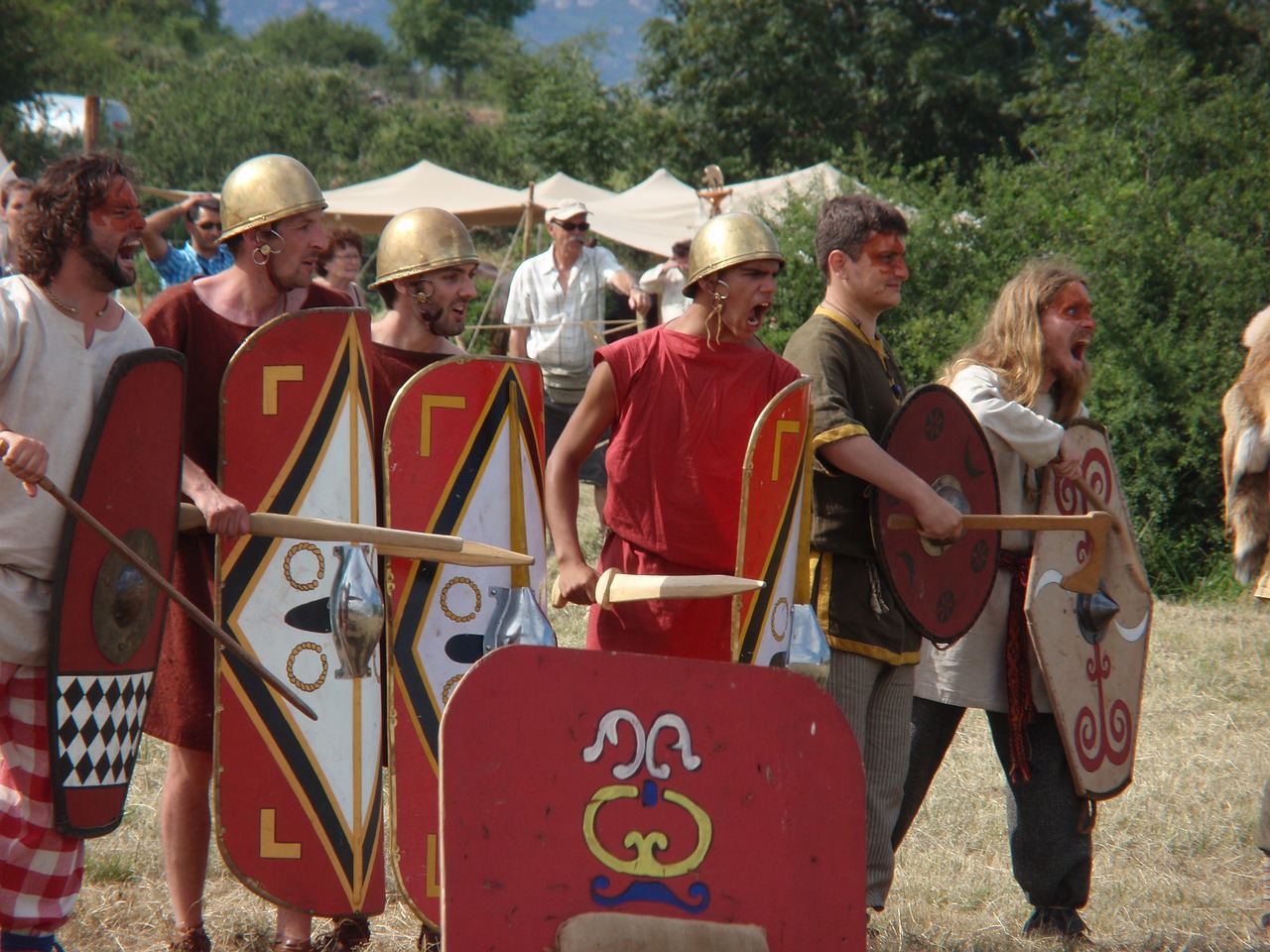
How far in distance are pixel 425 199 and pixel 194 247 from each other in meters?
8.75

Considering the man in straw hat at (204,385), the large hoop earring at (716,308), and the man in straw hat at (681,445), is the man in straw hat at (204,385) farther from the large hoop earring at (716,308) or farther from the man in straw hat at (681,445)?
the large hoop earring at (716,308)

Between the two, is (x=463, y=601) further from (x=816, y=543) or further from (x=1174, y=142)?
(x=1174, y=142)

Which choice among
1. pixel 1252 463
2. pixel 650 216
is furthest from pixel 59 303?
pixel 650 216

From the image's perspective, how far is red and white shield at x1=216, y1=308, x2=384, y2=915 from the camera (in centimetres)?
275

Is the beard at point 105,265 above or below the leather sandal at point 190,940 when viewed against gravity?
above

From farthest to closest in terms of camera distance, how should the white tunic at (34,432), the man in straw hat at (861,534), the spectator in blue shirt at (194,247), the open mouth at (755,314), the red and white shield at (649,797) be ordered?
the spectator in blue shirt at (194,247)
the man in straw hat at (861,534)
the open mouth at (755,314)
the white tunic at (34,432)
the red and white shield at (649,797)

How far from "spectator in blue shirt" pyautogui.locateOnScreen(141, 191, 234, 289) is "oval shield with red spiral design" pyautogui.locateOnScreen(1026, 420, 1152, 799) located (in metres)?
3.57

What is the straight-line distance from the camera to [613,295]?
9836 millimetres

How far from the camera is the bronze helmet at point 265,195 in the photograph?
113 inches

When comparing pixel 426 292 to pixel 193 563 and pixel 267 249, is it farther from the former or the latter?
pixel 193 563

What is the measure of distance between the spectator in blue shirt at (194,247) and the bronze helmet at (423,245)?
2.74 meters

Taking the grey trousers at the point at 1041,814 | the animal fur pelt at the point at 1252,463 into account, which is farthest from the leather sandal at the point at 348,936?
the animal fur pelt at the point at 1252,463

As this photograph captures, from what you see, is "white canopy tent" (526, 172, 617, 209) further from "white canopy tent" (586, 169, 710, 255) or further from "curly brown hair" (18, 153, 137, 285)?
"curly brown hair" (18, 153, 137, 285)

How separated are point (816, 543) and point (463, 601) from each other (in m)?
0.80
